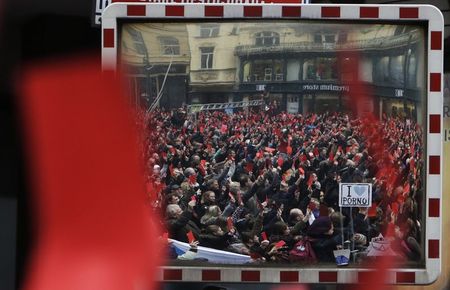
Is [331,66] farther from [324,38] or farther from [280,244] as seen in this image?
[280,244]

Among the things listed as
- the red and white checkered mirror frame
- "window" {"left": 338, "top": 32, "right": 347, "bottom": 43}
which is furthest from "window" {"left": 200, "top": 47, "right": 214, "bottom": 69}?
"window" {"left": 338, "top": 32, "right": 347, "bottom": 43}

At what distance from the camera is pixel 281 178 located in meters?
2.01

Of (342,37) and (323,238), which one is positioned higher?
(342,37)

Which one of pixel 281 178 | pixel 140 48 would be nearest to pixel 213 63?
pixel 140 48

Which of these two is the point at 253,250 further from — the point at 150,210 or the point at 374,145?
the point at 374,145

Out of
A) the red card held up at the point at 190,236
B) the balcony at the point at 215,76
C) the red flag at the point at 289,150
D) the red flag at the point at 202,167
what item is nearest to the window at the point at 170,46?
the balcony at the point at 215,76

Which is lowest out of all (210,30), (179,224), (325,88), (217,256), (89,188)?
(217,256)

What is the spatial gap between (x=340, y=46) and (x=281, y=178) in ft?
1.71

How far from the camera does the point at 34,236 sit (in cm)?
227

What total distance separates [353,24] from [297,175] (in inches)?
22.9

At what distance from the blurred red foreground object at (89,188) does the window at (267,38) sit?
54cm

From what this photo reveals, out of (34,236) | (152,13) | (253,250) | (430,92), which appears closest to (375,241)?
(253,250)

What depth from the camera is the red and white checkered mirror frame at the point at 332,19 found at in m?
1.99

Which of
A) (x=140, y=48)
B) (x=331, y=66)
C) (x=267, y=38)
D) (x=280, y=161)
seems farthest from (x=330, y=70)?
(x=140, y=48)
